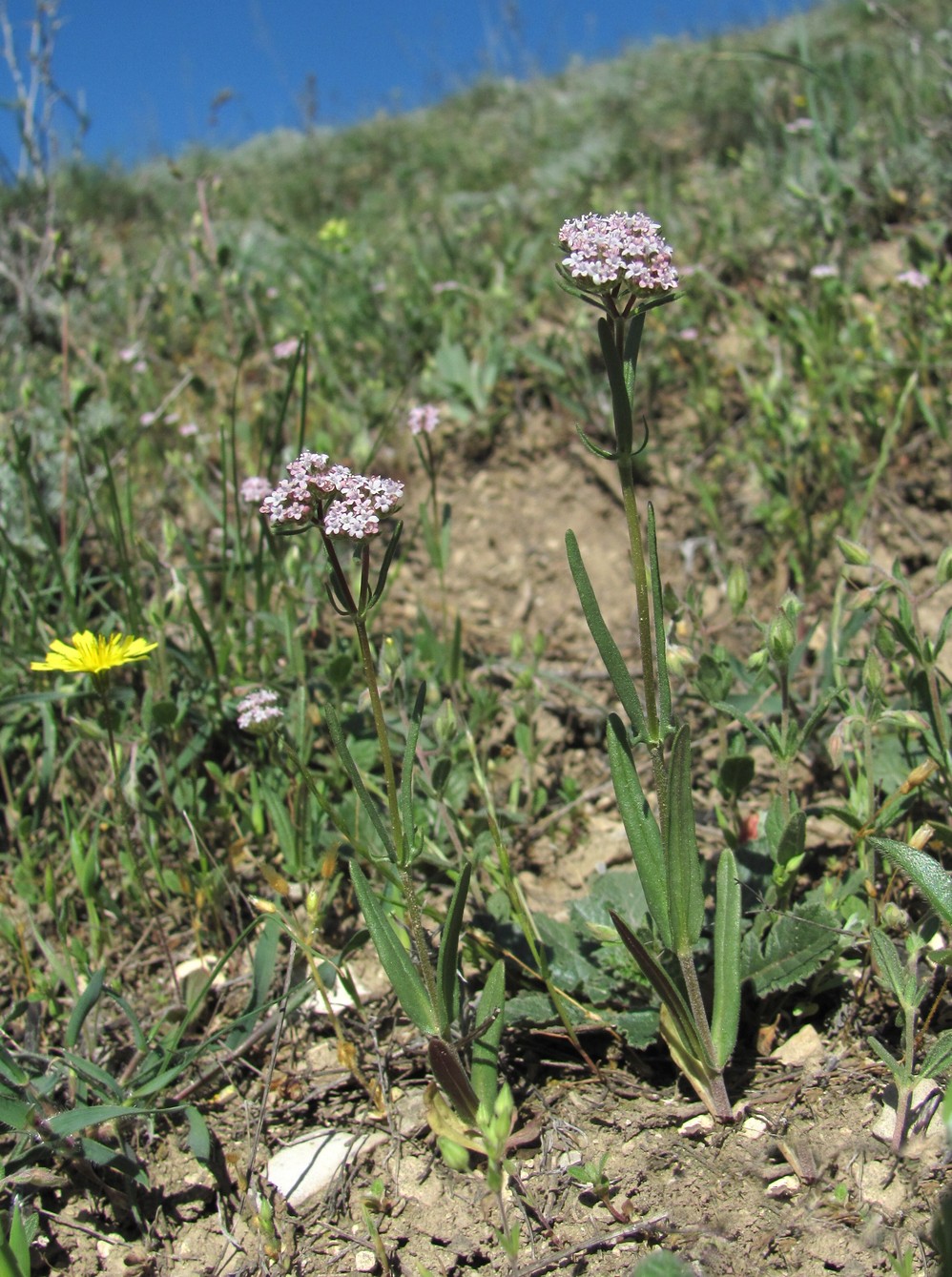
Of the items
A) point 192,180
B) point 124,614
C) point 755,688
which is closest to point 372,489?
point 755,688

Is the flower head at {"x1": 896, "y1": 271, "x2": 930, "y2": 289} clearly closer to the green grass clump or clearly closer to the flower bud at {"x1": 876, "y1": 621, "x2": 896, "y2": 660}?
the green grass clump

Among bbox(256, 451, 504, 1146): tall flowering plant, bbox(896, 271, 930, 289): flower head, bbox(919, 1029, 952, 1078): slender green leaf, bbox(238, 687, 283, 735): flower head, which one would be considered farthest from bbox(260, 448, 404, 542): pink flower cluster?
bbox(896, 271, 930, 289): flower head

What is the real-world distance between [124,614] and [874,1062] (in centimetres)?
187

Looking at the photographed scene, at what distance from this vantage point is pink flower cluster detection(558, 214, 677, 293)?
1.15 metres

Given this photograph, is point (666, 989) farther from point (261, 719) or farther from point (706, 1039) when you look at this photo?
point (261, 719)

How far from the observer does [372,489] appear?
1.29 metres

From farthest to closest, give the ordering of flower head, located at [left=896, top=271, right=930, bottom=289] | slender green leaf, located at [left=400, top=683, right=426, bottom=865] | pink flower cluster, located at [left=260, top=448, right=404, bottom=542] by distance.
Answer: flower head, located at [left=896, top=271, right=930, bottom=289] < slender green leaf, located at [left=400, top=683, right=426, bottom=865] < pink flower cluster, located at [left=260, top=448, right=404, bottom=542]

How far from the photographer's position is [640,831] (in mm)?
1348

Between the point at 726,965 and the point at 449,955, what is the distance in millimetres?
388

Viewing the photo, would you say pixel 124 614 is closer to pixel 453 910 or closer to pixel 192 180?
pixel 453 910

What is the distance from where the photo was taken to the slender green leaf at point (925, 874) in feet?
4.35

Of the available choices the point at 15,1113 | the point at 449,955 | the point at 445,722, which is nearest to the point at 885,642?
the point at 445,722

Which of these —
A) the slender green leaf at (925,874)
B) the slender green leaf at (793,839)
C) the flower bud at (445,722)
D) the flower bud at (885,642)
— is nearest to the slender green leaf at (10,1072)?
the flower bud at (445,722)

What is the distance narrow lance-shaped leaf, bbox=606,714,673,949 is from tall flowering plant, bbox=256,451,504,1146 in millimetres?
235
